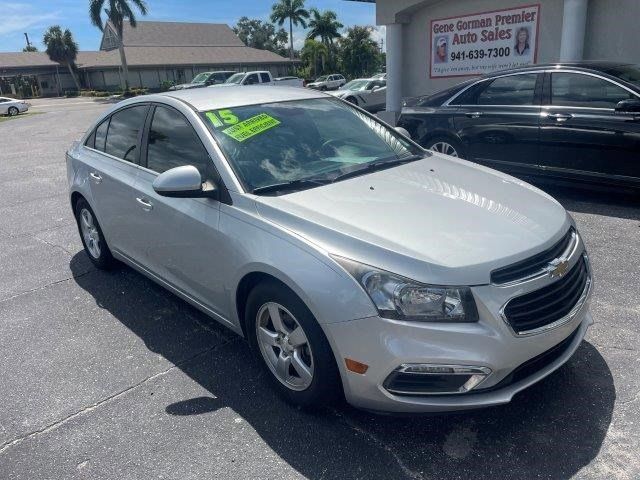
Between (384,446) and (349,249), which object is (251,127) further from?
(384,446)

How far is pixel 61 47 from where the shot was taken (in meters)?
63.2

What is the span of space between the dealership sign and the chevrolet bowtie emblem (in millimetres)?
9587

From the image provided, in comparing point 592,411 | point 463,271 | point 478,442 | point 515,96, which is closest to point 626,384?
point 592,411

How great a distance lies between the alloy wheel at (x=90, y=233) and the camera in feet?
16.2

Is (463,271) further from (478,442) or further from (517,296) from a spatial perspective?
(478,442)

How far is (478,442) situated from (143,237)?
8.71 feet

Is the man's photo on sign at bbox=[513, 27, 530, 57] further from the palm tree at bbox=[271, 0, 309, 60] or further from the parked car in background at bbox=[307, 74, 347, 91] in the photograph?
the palm tree at bbox=[271, 0, 309, 60]

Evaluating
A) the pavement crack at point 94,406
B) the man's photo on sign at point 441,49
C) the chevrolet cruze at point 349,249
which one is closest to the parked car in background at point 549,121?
the chevrolet cruze at point 349,249

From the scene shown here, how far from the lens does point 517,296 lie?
7.95 ft

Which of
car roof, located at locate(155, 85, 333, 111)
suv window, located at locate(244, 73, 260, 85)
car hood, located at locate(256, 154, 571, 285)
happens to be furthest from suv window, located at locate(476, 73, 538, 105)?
suv window, located at locate(244, 73, 260, 85)

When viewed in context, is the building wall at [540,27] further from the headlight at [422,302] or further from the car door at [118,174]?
the headlight at [422,302]

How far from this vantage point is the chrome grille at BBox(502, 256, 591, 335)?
2414 millimetres

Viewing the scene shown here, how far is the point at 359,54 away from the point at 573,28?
51822 mm

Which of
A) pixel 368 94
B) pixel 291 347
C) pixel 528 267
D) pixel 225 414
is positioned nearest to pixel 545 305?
pixel 528 267
